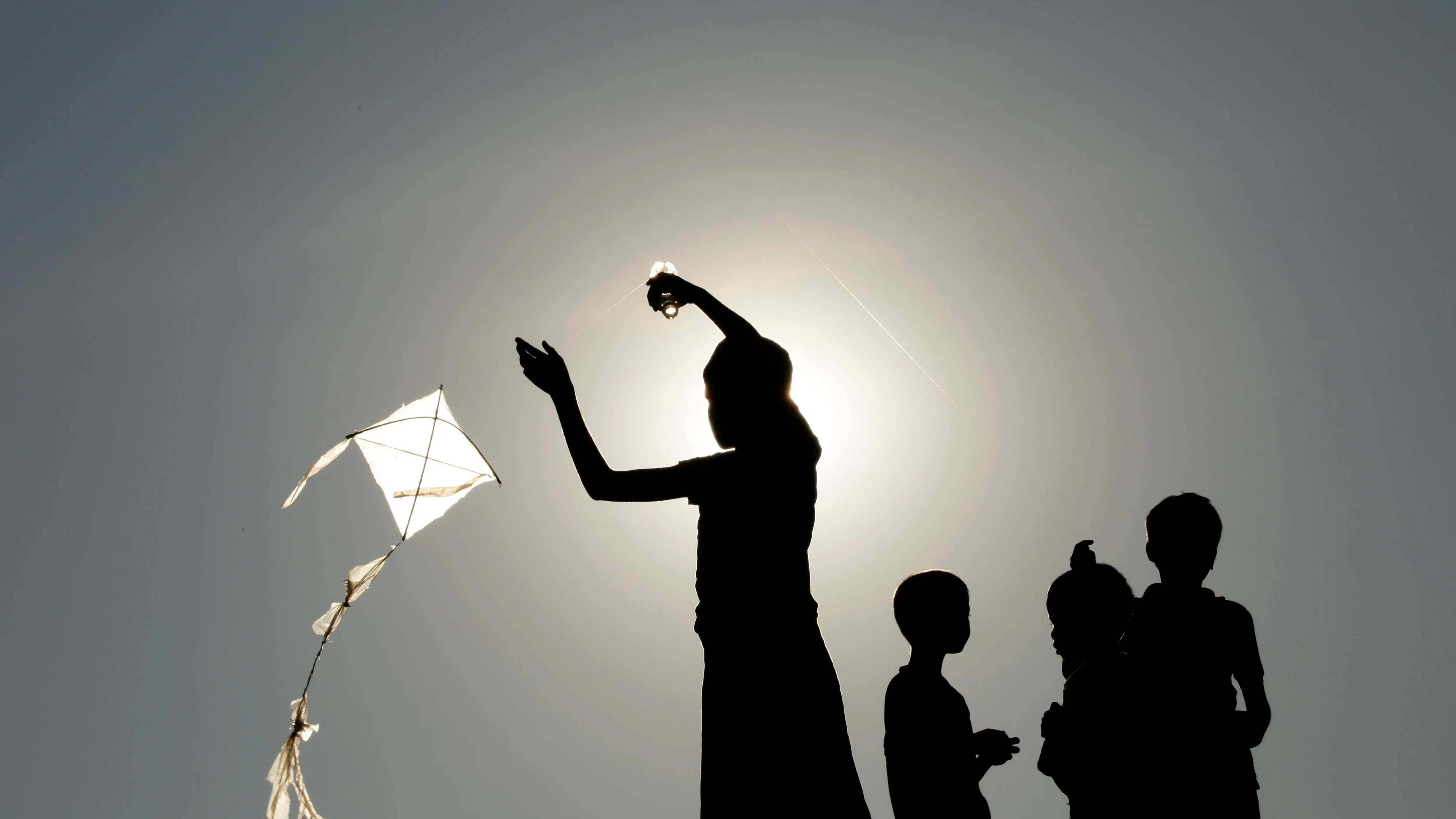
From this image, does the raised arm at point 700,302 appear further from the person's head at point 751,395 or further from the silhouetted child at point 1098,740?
the silhouetted child at point 1098,740

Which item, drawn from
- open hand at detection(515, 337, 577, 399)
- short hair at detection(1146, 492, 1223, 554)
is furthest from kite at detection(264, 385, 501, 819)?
short hair at detection(1146, 492, 1223, 554)

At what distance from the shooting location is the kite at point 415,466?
547 centimetres

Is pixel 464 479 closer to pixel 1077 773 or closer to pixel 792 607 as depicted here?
pixel 792 607

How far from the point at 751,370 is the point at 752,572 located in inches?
27.9

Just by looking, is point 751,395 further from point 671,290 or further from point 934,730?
point 934,730

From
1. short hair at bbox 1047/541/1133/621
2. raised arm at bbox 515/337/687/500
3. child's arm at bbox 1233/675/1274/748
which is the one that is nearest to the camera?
child's arm at bbox 1233/675/1274/748

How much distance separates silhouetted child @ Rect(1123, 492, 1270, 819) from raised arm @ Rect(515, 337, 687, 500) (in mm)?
1614

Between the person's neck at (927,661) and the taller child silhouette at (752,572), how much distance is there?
448 millimetres

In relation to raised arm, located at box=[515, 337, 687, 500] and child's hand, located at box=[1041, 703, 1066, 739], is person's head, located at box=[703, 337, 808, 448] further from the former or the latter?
child's hand, located at box=[1041, 703, 1066, 739]

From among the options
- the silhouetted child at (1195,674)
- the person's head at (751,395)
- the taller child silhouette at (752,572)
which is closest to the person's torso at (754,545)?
the taller child silhouette at (752,572)

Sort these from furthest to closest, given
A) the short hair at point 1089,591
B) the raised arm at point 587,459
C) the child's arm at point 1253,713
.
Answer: the short hair at point 1089,591, the raised arm at point 587,459, the child's arm at point 1253,713

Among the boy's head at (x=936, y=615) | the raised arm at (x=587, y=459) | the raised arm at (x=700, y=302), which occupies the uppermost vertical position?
the raised arm at (x=700, y=302)

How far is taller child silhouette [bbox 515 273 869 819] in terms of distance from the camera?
3.28m

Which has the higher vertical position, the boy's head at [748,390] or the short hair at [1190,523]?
the boy's head at [748,390]
